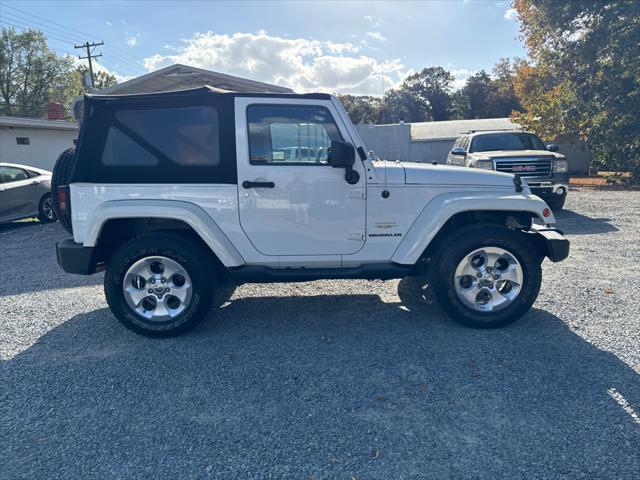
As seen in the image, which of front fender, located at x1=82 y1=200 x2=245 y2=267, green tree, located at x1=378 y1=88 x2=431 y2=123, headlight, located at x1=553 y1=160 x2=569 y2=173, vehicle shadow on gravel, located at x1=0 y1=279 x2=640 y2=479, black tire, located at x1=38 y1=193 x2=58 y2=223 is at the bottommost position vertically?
vehicle shadow on gravel, located at x1=0 y1=279 x2=640 y2=479

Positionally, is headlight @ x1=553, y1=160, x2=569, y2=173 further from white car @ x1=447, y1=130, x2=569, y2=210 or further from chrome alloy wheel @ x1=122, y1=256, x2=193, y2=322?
chrome alloy wheel @ x1=122, y1=256, x2=193, y2=322

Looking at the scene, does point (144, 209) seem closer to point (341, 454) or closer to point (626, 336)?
point (341, 454)

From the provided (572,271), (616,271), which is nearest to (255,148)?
(572,271)

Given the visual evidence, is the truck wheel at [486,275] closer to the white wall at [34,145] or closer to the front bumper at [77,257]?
the front bumper at [77,257]

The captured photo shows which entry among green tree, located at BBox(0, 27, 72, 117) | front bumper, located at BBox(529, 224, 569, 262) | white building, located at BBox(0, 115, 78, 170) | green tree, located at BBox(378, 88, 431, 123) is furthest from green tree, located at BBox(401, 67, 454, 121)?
front bumper, located at BBox(529, 224, 569, 262)

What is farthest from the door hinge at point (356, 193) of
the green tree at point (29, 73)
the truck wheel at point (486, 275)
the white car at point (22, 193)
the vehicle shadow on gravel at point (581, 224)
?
the green tree at point (29, 73)

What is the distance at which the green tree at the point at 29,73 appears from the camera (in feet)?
134

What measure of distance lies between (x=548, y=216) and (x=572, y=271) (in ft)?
7.03

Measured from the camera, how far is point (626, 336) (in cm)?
371

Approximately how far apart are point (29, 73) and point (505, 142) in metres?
47.4

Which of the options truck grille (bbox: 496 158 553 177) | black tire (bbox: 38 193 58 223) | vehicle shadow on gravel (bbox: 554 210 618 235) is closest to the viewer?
vehicle shadow on gravel (bbox: 554 210 618 235)

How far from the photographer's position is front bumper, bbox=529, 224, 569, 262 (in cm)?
389

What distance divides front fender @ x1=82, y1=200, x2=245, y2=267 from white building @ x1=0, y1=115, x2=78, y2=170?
49.4ft

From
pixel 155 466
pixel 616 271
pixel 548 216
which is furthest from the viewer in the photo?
pixel 616 271
